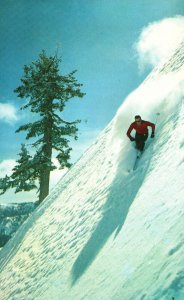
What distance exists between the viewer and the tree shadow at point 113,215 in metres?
7.58

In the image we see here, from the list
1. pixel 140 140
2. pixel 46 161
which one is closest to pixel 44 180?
pixel 46 161

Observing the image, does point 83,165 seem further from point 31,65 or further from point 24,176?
point 31,65

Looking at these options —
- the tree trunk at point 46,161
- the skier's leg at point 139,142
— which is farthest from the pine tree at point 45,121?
the skier's leg at point 139,142

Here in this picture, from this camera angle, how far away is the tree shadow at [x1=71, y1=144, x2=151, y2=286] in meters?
7.58

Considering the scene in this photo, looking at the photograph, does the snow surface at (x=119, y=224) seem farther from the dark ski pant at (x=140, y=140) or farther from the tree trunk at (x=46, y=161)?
the tree trunk at (x=46, y=161)

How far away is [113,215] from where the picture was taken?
27.8ft

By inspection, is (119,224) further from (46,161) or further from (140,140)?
(46,161)

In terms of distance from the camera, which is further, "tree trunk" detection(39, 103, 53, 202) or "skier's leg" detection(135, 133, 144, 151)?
"tree trunk" detection(39, 103, 53, 202)

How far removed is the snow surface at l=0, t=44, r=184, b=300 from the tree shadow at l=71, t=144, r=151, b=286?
3 centimetres

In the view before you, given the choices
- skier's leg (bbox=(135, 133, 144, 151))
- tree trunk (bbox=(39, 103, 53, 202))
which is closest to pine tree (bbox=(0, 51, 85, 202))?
tree trunk (bbox=(39, 103, 53, 202))

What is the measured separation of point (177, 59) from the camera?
1448 centimetres

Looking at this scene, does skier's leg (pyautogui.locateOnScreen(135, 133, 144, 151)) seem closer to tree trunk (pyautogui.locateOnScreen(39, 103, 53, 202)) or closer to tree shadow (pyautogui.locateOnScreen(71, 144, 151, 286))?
tree shadow (pyautogui.locateOnScreen(71, 144, 151, 286))

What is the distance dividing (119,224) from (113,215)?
792 mm

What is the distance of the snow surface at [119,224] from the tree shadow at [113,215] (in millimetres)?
33
